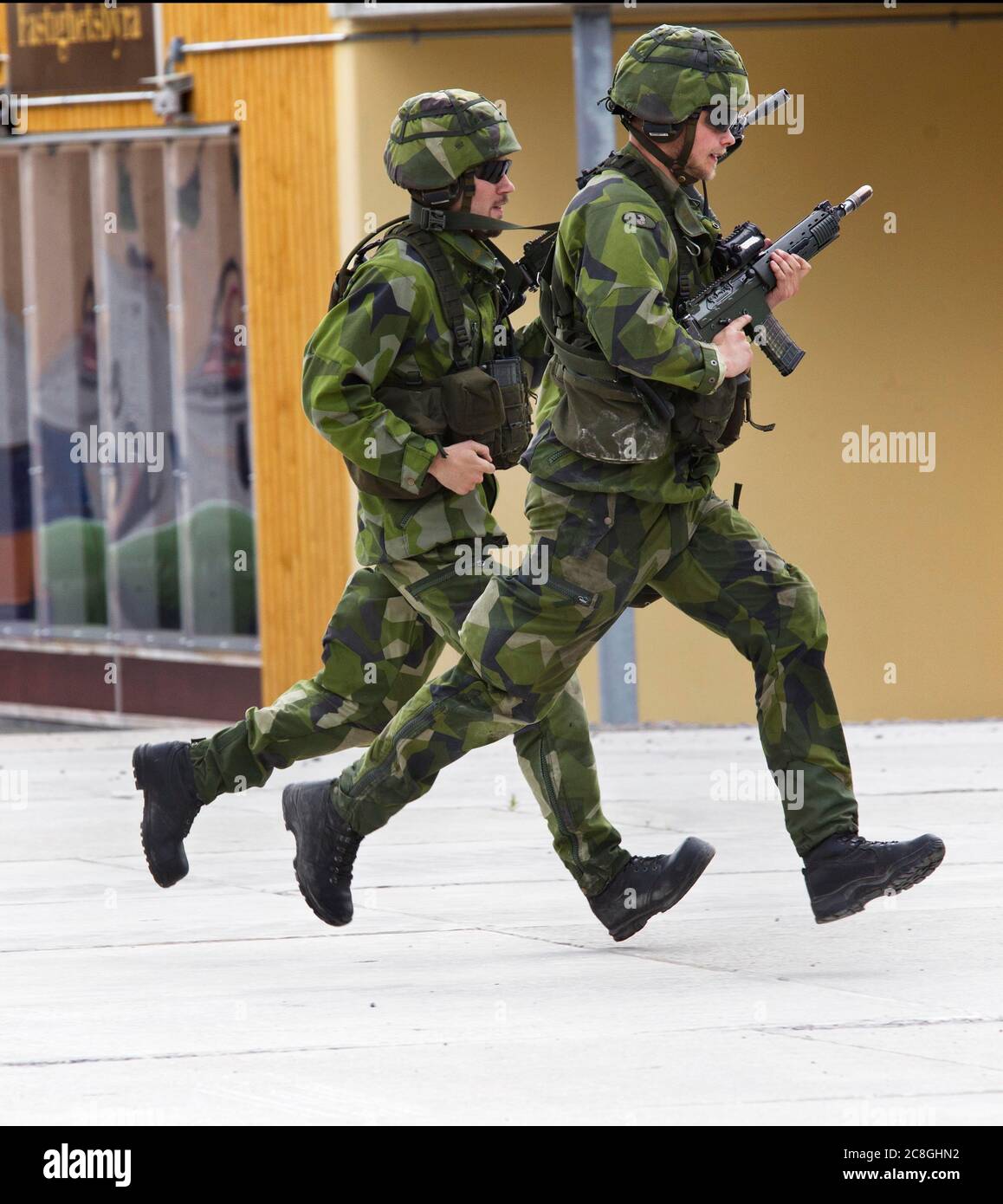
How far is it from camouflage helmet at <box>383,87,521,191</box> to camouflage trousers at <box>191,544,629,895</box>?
86 cm

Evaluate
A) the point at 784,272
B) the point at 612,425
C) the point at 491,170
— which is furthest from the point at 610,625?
the point at 491,170

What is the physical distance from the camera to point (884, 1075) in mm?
3422

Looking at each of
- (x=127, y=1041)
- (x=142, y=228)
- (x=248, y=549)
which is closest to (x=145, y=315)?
(x=142, y=228)

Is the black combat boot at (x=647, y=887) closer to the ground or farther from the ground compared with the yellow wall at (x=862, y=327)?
closer to the ground

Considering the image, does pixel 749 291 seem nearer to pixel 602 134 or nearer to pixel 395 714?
pixel 395 714

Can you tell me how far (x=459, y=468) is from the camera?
457cm

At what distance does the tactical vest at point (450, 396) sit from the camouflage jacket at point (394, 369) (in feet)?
0.07

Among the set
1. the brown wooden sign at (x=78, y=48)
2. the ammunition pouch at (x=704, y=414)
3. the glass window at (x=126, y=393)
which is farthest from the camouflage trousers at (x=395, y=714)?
the brown wooden sign at (x=78, y=48)

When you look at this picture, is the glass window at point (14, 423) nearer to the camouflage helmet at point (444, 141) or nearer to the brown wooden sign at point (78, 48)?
the brown wooden sign at point (78, 48)

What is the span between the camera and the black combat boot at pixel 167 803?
4996mm

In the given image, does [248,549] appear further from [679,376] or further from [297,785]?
[679,376]

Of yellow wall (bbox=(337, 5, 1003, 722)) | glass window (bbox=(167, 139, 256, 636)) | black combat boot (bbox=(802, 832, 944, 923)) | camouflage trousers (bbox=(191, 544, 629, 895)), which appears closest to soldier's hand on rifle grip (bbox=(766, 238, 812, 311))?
camouflage trousers (bbox=(191, 544, 629, 895))

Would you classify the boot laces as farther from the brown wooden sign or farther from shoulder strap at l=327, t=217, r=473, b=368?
the brown wooden sign

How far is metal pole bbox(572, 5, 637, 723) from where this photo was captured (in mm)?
8500
